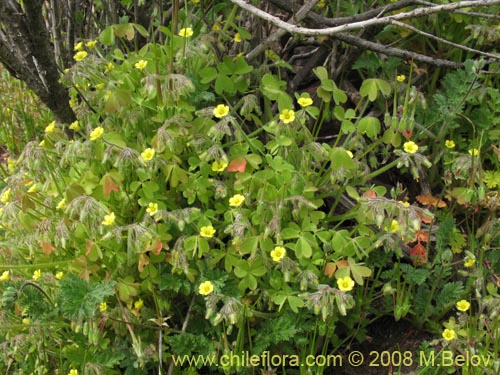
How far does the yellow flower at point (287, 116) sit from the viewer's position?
2213mm

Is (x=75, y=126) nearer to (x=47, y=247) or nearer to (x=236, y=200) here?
(x=47, y=247)

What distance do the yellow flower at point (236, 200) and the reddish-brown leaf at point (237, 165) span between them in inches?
3.7

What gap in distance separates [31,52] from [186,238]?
1129 mm

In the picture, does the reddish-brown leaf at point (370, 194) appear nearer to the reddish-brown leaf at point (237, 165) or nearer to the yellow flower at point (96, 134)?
the reddish-brown leaf at point (237, 165)

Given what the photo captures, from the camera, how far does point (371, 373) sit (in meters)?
A: 2.38

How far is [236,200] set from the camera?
7.22 feet

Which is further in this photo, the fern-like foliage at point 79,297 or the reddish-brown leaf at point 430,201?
the reddish-brown leaf at point 430,201

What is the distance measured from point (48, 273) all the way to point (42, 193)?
1.13 ft

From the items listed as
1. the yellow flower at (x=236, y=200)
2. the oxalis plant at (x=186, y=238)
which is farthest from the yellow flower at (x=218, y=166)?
the yellow flower at (x=236, y=200)

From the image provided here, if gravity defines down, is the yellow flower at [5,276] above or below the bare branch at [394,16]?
below

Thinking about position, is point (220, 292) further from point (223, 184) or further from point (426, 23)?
point (426, 23)

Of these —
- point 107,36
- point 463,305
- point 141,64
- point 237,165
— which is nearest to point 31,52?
point 107,36

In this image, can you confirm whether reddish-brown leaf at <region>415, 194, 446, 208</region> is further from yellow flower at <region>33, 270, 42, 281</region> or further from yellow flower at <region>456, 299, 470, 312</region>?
yellow flower at <region>33, 270, 42, 281</region>

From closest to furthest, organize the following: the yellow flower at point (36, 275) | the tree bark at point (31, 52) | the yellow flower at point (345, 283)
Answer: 1. the yellow flower at point (345, 283)
2. the yellow flower at point (36, 275)
3. the tree bark at point (31, 52)
